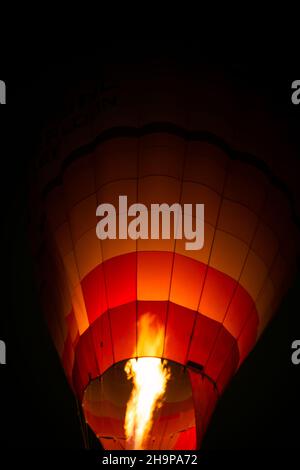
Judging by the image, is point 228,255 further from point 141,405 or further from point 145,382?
point 141,405

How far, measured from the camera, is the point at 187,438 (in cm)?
428

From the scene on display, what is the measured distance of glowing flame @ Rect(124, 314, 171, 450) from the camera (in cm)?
391

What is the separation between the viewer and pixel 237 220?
12.7ft

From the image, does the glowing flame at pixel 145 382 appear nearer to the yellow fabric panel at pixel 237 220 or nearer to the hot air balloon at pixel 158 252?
the hot air balloon at pixel 158 252

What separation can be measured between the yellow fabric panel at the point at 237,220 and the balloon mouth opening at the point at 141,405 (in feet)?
2.84

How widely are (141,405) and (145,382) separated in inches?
8.6

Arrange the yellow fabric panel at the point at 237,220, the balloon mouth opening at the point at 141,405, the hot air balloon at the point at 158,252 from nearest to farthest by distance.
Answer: the hot air balloon at the point at 158,252
the yellow fabric panel at the point at 237,220
the balloon mouth opening at the point at 141,405

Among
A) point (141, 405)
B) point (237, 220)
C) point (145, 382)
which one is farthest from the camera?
point (141, 405)

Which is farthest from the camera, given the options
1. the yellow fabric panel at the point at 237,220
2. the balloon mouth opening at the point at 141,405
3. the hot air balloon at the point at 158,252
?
the balloon mouth opening at the point at 141,405

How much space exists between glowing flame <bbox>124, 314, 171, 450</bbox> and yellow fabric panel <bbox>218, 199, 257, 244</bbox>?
2.31 feet

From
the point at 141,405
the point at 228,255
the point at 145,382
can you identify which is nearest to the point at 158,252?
the point at 228,255

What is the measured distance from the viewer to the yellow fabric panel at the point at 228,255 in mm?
3902

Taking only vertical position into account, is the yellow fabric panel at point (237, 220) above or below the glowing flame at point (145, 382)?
above

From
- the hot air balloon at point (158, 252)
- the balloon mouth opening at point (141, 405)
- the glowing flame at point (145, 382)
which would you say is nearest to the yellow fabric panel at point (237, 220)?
the hot air balloon at point (158, 252)
